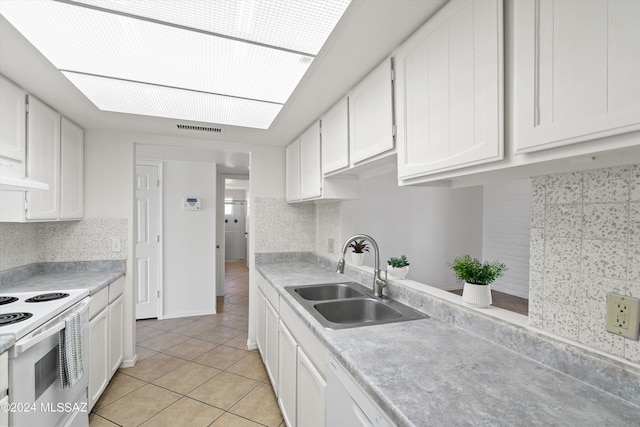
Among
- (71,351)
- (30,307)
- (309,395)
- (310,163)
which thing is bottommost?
(309,395)

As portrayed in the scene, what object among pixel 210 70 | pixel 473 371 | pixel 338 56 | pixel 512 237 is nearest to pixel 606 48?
pixel 473 371

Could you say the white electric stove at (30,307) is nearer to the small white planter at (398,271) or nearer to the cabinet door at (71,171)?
the cabinet door at (71,171)

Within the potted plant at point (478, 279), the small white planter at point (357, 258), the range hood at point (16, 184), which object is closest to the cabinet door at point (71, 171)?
the range hood at point (16, 184)

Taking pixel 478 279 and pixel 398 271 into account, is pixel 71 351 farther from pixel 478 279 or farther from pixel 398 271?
pixel 478 279

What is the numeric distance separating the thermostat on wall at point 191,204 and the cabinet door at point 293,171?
1633 mm

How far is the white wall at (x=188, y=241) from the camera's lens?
393 centimetres

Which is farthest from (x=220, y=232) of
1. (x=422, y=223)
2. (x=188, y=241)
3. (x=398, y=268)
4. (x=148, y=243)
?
(x=398, y=268)

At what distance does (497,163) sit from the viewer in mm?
865

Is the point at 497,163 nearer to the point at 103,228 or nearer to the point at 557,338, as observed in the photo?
the point at 557,338

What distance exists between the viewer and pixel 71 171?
2.34m

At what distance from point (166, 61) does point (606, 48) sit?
1.63 m

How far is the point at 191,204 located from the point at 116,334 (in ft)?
6.32

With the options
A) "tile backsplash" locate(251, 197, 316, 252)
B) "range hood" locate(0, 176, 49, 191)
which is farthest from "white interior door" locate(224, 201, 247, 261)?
"range hood" locate(0, 176, 49, 191)

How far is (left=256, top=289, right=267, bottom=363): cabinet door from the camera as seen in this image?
2.58 metres
